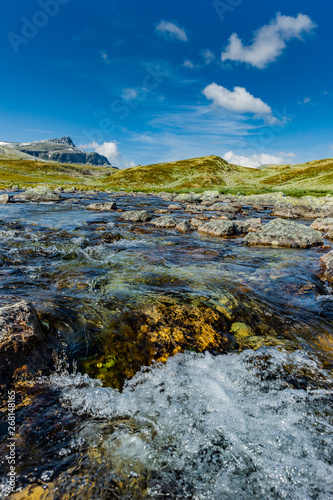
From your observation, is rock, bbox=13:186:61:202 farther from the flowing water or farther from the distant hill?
the distant hill

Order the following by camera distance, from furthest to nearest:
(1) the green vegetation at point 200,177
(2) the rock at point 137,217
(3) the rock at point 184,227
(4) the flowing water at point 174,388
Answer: (1) the green vegetation at point 200,177 → (2) the rock at point 137,217 → (3) the rock at point 184,227 → (4) the flowing water at point 174,388

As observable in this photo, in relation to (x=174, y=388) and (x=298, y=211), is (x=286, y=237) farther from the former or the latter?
(x=298, y=211)

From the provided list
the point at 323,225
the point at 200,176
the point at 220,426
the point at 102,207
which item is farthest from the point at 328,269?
the point at 200,176

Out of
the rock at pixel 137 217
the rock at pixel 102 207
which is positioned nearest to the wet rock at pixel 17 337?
the rock at pixel 137 217

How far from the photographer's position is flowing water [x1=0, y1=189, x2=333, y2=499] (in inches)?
91.8

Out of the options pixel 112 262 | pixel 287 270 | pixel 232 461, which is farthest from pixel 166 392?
pixel 287 270

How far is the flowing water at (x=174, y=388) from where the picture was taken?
2.33 meters

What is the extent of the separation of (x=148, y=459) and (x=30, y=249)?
8528 mm

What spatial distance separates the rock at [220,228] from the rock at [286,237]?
2.04 m

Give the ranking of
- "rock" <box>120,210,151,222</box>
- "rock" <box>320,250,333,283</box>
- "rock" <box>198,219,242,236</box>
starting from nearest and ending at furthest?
"rock" <box>320,250,333,283</box> → "rock" <box>198,219,242,236</box> → "rock" <box>120,210,151,222</box>
